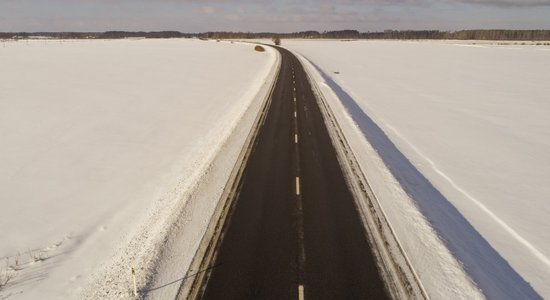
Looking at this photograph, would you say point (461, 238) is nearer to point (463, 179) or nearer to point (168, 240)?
point (463, 179)

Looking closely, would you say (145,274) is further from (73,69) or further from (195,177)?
(73,69)

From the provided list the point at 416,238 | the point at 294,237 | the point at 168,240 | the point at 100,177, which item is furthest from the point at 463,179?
the point at 100,177

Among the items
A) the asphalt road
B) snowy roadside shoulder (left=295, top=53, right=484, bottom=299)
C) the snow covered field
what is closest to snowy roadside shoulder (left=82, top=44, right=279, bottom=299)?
the snow covered field

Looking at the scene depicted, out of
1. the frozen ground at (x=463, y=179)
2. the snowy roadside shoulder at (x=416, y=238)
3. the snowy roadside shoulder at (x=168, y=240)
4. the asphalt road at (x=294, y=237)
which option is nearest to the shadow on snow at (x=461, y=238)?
the frozen ground at (x=463, y=179)

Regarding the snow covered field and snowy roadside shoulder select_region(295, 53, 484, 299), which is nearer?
snowy roadside shoulder select_region(295, 53, 484, 299)

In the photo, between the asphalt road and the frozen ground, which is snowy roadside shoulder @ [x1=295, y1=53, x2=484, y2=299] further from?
the asphalt road

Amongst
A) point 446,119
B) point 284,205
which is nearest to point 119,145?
point 284,205
